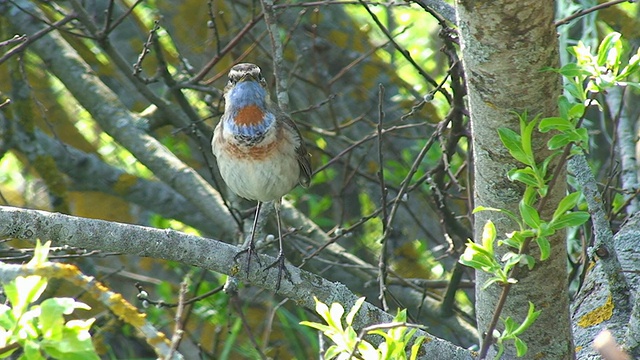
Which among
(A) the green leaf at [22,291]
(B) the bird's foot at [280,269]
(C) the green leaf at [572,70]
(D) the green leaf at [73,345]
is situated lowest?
(B) the bird's foot at [280,269]

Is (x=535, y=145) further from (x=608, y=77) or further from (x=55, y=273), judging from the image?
(x=55, y=273)

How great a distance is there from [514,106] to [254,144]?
1924 mm

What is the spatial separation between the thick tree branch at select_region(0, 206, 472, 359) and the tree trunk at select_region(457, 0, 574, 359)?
1.31 feet

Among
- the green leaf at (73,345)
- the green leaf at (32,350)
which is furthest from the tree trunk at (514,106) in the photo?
the green leaf at (32,350)

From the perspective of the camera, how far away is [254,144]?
404 cm

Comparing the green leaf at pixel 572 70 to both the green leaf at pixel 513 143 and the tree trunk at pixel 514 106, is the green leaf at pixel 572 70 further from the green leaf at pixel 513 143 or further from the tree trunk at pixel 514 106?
the green leaf at pixel 513 143

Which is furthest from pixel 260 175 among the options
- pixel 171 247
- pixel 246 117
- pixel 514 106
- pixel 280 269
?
pixel 514 106

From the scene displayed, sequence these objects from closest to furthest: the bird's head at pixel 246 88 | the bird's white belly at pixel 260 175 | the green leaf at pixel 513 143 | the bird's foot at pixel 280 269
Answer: the green leaf at pixel 513 143 → the bird's foot at pixel 280 269 → the bird's white belly at pixel 260 175 → the bird's head at pixel 246 88

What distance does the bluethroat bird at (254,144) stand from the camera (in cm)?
404

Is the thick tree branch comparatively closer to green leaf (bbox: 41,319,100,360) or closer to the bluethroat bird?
the bluethroat bird

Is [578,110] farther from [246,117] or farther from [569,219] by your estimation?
[246,117]

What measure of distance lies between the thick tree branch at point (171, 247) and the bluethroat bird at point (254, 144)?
2.66 ft

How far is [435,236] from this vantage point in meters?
6.46

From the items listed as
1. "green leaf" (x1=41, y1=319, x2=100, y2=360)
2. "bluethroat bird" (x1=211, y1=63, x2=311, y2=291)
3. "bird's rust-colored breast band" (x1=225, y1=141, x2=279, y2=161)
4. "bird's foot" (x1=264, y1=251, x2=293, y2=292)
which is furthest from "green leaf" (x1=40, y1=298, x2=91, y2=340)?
"bird's rust-colored breast band" (x1=225, y1=141, x2=279, y2=161)
